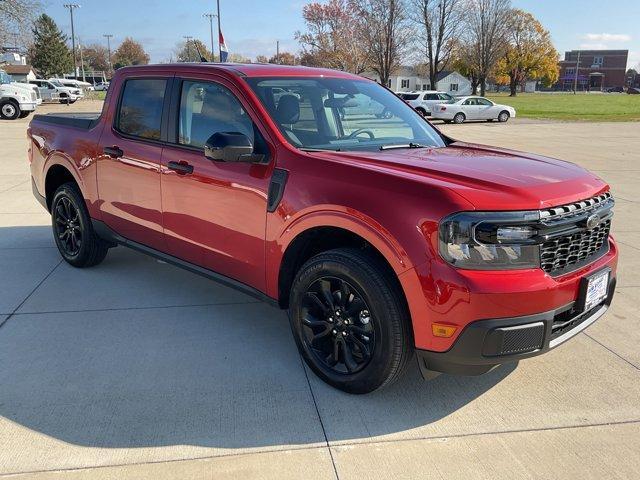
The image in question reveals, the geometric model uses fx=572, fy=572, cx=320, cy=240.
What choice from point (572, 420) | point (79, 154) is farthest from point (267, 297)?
point (79, 154)

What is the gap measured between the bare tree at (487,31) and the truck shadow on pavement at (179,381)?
66.0 m

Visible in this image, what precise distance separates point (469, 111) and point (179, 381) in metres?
29.9

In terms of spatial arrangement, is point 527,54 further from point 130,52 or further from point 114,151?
point 114,151

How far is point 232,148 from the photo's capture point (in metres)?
3.34

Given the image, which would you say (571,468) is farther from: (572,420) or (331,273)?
(331,273)

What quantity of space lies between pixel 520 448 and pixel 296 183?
181cm

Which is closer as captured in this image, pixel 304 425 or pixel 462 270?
pixel 462 270

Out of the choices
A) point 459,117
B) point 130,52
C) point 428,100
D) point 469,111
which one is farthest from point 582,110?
point 130,52

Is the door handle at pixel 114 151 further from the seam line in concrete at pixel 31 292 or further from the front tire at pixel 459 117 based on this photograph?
the front tire at pixel 459 117

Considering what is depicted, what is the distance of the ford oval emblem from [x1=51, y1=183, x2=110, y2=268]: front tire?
411cm

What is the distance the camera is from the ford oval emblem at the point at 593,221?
3.01 metres

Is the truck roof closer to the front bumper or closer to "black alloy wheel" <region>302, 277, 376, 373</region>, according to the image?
"black alloy wheel" <region>302, 277, 376, 373</region>

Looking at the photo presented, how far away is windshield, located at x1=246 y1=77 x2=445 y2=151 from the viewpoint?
366 cm

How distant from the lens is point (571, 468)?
268 centimetres
